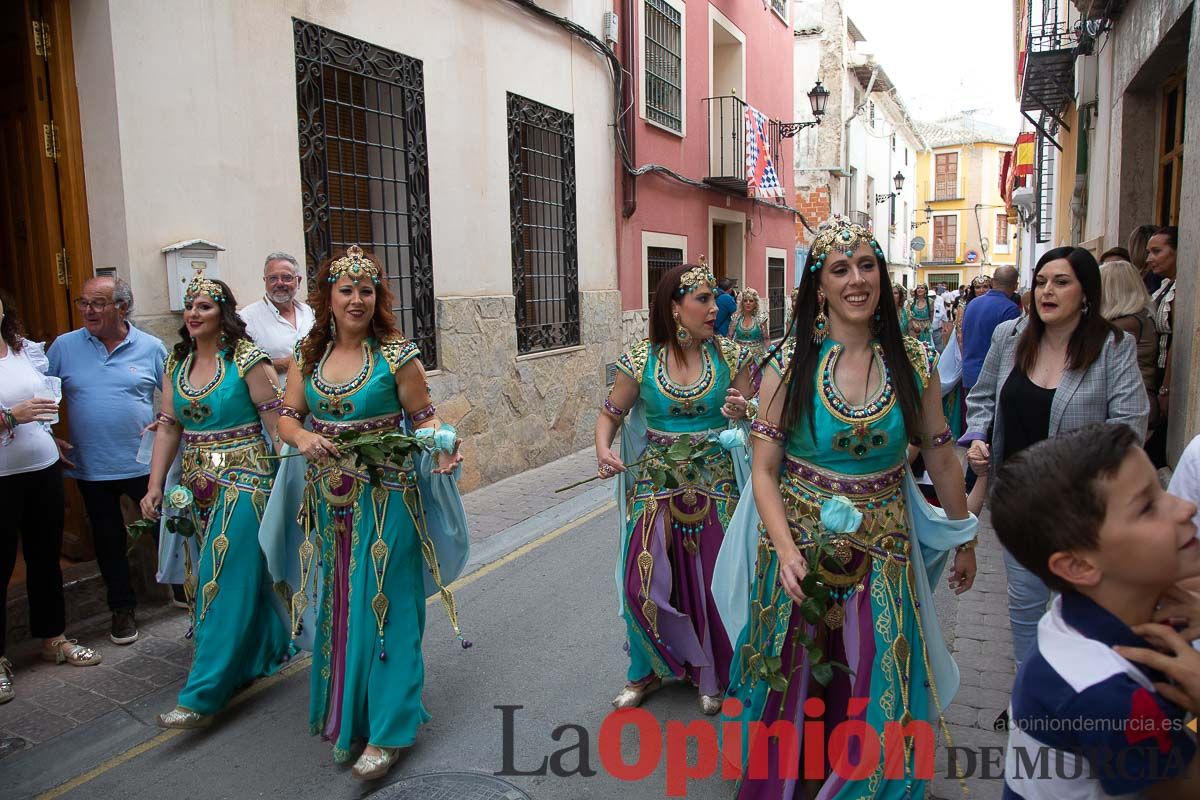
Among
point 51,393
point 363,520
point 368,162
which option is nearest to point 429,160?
point 368,162

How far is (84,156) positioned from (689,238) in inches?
390

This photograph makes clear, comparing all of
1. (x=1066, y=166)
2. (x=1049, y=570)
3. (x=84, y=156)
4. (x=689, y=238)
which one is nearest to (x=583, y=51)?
(x=689, y=238)

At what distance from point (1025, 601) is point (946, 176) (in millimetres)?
55048

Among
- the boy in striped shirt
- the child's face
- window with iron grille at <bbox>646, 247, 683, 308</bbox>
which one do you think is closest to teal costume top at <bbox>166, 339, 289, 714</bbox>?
the boy in striped shirt

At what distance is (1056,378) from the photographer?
3436 mm

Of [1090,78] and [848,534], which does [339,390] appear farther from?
[1090,78]

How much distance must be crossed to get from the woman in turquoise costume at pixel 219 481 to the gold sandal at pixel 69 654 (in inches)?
33.9

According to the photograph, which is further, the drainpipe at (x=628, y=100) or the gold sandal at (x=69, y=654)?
the drainpipe at (x=628, y=100)

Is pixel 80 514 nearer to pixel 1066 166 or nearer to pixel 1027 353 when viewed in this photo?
pixel 1027 353

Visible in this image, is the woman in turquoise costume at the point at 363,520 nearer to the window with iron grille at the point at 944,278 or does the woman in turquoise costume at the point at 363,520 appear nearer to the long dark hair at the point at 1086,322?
the long dark hair at the point at 1086,322

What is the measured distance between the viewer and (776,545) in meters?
2.78

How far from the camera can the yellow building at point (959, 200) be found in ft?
169

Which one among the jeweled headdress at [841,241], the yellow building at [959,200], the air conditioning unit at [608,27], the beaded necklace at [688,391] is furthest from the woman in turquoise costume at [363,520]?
the yellow building at [959,200]

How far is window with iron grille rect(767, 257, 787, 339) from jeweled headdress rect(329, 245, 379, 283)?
49.5 ft
